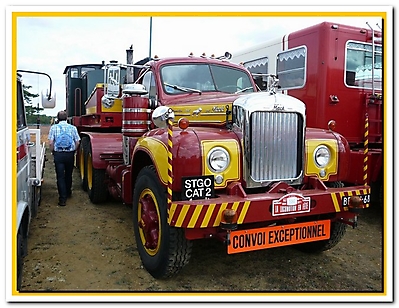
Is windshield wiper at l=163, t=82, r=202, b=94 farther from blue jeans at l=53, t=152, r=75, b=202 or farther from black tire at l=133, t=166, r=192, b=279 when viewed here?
blue jeans at l=53, t=152, r=75, b=202

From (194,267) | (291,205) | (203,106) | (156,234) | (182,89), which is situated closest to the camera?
(291,205)

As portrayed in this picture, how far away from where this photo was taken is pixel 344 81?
621 cm

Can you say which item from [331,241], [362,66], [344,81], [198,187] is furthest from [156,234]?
[362,66]

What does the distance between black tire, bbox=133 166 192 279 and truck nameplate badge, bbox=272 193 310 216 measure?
0.81 m

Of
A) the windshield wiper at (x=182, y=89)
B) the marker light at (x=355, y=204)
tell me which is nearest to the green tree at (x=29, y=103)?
the windshield wiper at (x=182, y=89)

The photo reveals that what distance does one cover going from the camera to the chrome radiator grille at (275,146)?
3.51m

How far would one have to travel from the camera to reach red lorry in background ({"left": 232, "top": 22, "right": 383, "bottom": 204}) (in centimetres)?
601

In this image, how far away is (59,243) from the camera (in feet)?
15.2

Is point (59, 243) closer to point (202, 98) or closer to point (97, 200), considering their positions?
point (97, 200)

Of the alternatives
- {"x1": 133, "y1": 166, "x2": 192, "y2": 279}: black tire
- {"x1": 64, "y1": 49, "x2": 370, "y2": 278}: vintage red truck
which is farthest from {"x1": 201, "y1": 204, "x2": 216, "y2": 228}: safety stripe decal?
{"x1": 133, "y1": 166, "x2": 192, "y2": 279}: black tire

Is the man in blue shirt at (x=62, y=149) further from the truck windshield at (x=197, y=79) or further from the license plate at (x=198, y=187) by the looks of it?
the license plate at (x=198, y=187)

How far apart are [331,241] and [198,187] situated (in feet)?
6.10

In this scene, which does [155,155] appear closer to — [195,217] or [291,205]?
[195,217]
